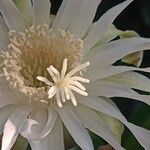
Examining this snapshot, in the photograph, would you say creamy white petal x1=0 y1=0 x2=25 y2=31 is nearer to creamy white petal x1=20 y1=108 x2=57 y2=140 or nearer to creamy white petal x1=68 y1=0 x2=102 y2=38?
creamy white petal x1=68 y1=0 x2=102 y2=38

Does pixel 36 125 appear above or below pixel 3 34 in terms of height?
below

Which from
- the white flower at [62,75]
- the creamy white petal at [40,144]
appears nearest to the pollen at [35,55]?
the white flower at [62,75]

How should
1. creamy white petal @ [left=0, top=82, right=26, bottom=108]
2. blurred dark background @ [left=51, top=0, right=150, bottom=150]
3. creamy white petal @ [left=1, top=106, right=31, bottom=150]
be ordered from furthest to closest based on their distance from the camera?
1. blurred dark background @ [left=51, top=0, right=150, bottom=150]
2. creamy white petal @ [left=0, top=82, right=26, bottom=108]
3. creamy white petal @ [left=1, top=106, right=31, bottom=150]

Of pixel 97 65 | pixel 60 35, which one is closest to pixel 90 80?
pixel 97 65

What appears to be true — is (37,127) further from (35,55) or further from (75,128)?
(35,55)

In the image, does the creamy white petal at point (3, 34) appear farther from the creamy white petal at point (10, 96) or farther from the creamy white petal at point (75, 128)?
the creamy white petal at point (75, 128)

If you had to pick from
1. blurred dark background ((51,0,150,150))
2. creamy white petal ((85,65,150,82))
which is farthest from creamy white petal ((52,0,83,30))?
blurred dark background ((51,0,150,150))

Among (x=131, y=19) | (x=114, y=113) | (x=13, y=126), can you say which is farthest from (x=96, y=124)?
(x=131, y=19)

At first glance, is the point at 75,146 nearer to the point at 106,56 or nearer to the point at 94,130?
the point at 94,130
